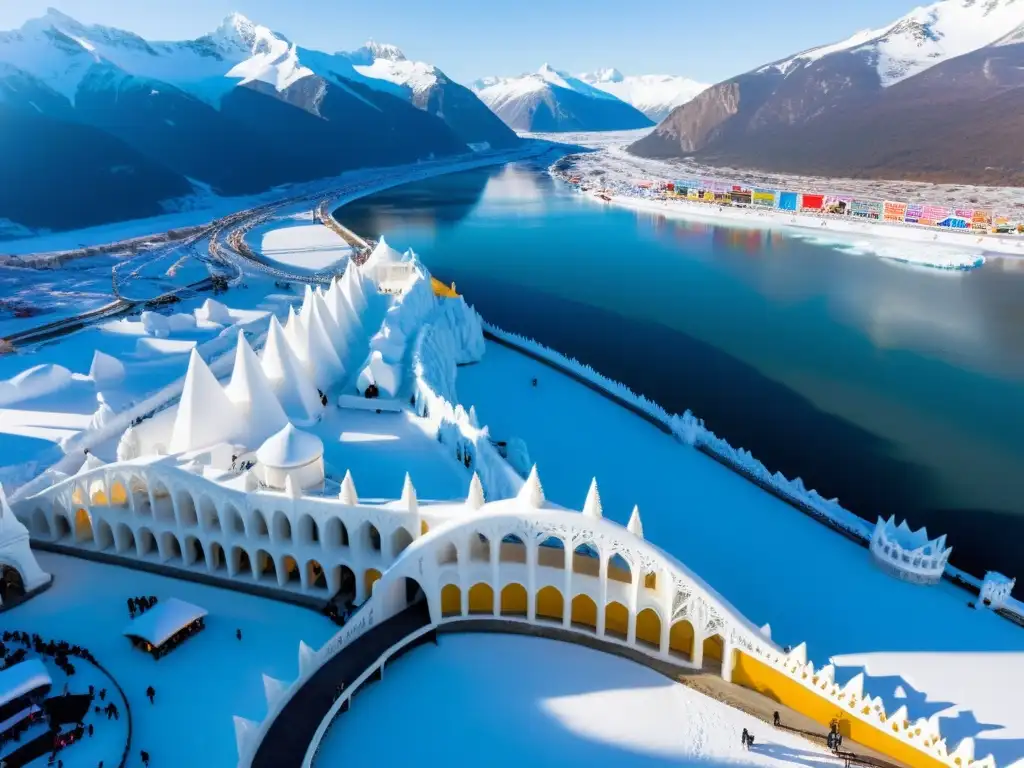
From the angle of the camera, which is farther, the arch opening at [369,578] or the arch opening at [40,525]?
the arch opening at [40,525]

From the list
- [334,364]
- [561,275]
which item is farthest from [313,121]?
[334,364]

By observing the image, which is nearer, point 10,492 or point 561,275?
point 10,492

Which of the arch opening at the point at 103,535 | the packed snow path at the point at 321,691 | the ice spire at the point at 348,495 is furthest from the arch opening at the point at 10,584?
the packed snow path at the point at 321,691

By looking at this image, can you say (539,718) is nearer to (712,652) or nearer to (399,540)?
(712,652)

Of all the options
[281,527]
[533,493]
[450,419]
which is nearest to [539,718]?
[533,493]

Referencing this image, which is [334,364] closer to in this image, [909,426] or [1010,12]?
[909,426]

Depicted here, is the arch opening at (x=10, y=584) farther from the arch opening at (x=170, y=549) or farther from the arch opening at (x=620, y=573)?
the arch opening at (x=620, y=573)

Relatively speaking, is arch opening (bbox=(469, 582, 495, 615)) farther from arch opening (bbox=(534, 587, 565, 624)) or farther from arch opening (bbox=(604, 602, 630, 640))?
arch opening (bbox=(604, 602, 630, 640))
